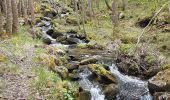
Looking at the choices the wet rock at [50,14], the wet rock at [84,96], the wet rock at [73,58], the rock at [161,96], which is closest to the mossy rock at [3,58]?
the wet rock at [84,96]

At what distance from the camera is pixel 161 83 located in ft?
37.9

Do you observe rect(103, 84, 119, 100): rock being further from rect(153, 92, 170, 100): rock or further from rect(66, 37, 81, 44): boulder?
rect(66, 37, 81, 44): boulder

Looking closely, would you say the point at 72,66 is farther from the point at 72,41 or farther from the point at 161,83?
the point at 72,41

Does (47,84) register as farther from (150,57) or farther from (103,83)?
(150,57)

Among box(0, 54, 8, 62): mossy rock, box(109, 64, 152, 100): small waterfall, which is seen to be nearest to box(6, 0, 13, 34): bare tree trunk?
box(0, 54, 8, 62): mossy rock

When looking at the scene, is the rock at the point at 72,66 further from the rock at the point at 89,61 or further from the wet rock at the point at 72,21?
the wet rock at the point at 72,21

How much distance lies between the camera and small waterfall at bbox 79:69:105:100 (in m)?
12.3

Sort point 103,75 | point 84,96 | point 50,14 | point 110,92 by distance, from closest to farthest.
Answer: point 84,96, point 110,92, point 103,75, point 50,14

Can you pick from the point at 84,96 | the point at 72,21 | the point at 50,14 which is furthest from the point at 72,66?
the point at 50,14

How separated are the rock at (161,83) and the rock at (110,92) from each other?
1363mm

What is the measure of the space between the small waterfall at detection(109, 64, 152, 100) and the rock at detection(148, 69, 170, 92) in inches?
15.0

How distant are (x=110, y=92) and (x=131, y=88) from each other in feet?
4.40

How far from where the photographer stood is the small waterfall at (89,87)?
1231 centimetres

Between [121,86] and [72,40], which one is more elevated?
[121,86]
